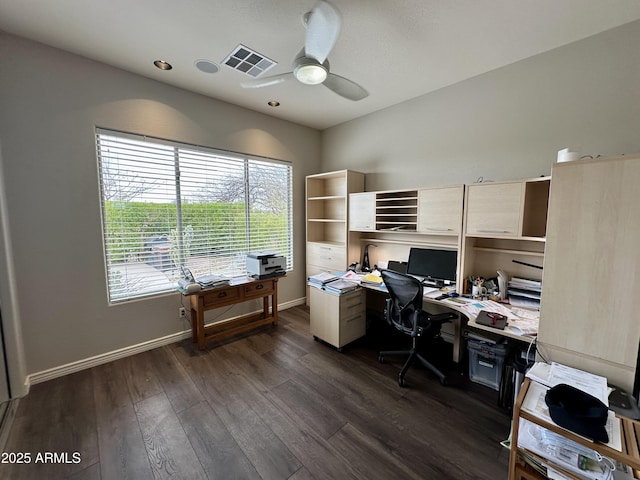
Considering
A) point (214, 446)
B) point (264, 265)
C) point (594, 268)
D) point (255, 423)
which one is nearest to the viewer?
point (594, 268)

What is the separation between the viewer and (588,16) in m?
1.77

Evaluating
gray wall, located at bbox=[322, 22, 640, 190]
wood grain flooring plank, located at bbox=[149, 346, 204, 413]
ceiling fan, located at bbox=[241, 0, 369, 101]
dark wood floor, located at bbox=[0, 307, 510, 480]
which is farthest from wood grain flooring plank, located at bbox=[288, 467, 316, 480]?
gray wall, located at bbox=[322, 22, 640, 190]

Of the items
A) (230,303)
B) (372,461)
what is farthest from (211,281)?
(372,461)

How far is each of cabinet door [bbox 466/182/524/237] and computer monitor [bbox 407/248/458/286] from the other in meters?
0.44

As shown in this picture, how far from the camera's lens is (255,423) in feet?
5.92

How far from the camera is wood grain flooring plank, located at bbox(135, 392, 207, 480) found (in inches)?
57.4

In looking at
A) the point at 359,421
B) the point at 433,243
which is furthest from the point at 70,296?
the point at 433,243

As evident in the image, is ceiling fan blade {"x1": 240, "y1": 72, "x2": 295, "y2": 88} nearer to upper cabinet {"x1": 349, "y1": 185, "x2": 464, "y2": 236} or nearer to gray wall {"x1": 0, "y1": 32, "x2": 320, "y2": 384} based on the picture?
gray wall {"x1": 0, "y1": 32, "x2": 320, "y2": 384}

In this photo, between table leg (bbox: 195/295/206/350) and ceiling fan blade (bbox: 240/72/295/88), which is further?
table leg (bbox: 195/295/206/350)

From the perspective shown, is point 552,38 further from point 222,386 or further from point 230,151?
point 222,386

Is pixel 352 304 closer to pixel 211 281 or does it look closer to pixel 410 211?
pixel 410 211

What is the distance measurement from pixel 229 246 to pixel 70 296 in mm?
1579

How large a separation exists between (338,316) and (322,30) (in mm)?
2385

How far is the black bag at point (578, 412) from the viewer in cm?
98
